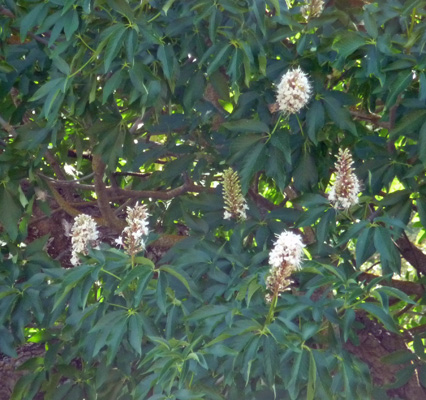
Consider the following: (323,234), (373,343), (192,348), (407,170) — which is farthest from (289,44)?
(192,348)

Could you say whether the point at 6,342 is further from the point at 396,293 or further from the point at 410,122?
the point at 410,122

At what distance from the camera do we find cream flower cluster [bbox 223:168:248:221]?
201cm

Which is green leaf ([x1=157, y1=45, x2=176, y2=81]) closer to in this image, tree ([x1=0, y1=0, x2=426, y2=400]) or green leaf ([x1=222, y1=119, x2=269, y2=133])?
tree ([x1=0, y1=0, x2=426, y2=400])

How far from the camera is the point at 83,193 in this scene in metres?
3.24

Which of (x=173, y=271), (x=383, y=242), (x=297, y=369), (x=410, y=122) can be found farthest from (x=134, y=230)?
(x=410, y=122)

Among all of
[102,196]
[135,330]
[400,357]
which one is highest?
[135,330]

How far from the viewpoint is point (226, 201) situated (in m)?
2.08

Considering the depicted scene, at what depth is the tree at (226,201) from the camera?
5.89 ft

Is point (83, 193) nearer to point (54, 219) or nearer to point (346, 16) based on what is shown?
point (54, 219)

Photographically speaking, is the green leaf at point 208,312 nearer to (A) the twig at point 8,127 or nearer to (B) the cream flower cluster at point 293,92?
(B) the cream flower cluster at point 293,92

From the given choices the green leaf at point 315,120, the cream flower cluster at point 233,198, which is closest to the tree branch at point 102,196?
the cream flower cluster at point 233,198

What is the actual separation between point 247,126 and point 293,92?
6.7 inches

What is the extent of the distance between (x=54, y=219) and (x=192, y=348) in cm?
133

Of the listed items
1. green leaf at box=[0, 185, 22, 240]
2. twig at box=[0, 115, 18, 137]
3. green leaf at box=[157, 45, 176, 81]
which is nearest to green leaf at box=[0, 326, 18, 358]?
green leaf at box=[0, 185, 22, 240]
